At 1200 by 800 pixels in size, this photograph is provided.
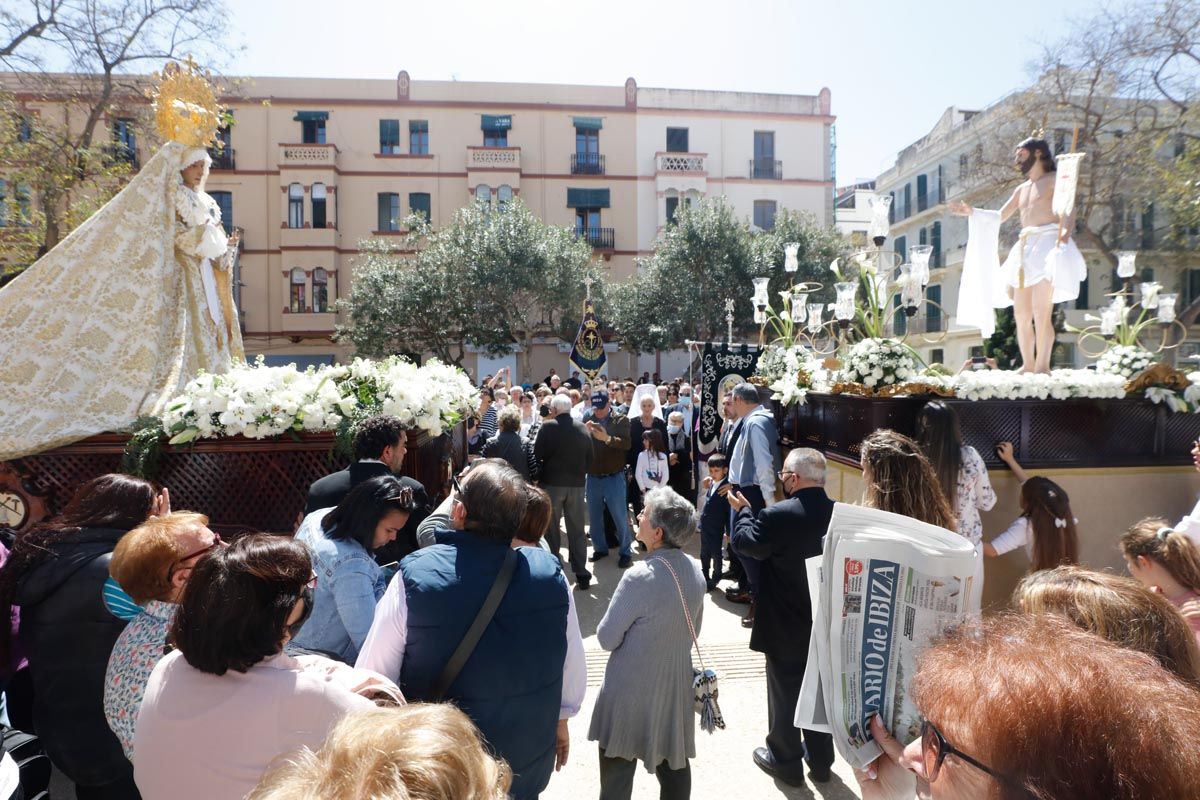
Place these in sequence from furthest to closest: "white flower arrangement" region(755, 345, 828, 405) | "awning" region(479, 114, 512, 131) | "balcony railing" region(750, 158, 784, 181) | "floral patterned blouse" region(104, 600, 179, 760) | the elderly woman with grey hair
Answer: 1. "balcony railing" region(750, 158, 784, 181)
2. "awning" region(479, 114, 512, 131)
3. "white flower arrangement" region(755, 345, 828, 405)
4. the elderly woman with grey hair
5. "floral patterned blouse" region(104, 600, 179, 760)

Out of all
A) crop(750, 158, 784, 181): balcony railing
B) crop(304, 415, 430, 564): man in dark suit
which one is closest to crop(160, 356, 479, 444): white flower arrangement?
crop(304, 415, 430, 564): man in dark suit

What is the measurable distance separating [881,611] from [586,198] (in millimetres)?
29633

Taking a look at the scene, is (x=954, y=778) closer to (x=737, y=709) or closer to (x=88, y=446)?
(x=737, y=709)

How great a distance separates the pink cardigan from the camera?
1.55 meters

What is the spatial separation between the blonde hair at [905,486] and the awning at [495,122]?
96.1 feet

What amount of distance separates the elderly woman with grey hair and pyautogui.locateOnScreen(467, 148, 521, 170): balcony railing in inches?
1106

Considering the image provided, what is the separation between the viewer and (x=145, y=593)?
84.4 inches

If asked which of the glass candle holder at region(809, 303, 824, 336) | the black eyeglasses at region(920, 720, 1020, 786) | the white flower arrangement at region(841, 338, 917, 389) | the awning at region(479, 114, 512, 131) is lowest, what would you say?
the black eyeglasses at region(920, 720, 1020, 786)

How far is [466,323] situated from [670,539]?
2248cm

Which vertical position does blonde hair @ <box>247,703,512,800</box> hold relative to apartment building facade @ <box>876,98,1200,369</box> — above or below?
below

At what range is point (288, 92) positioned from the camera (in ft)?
91.9

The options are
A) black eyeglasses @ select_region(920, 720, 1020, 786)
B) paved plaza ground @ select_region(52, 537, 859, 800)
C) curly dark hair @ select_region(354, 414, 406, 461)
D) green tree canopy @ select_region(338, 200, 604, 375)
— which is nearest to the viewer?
black eyeglasses @ select_region(920, 720, 1020, 786)

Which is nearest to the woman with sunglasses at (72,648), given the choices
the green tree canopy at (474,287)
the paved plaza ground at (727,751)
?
the paved plaza ground at (727,751)

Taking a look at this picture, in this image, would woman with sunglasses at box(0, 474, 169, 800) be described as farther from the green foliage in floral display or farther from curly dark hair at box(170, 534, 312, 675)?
the green foliage in floral display
